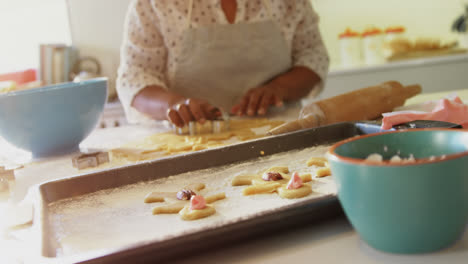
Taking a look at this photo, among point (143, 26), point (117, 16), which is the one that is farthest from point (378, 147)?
point (117, 16)

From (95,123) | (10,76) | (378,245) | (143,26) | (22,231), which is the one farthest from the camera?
→ (10,76)

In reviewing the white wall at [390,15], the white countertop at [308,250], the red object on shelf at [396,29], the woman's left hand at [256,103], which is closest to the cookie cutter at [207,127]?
the woman's left hand at [256,103]

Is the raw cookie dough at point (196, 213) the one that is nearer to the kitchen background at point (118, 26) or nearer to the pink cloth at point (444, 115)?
the pink cloth at point (444, 115)

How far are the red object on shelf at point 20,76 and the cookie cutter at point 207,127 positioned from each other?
7.59 ft

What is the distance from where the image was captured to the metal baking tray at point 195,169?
0.44m

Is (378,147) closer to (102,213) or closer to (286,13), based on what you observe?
(102,213)

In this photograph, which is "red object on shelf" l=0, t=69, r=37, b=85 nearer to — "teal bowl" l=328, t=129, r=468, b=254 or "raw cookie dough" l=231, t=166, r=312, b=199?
"raw cookie dough" l=231, t=166, r=312, b=199

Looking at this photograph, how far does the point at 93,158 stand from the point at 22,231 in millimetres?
384

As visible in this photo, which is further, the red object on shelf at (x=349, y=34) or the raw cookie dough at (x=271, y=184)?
the red object on shelf at (x=349, y=34)

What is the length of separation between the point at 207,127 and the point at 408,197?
858mm

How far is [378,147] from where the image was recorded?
1.53 ft

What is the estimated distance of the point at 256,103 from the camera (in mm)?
1418

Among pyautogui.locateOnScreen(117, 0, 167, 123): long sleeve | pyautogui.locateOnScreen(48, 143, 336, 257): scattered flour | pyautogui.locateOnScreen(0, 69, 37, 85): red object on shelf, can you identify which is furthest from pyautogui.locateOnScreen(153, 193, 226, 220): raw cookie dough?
pyautogui.locateOnScreen(0, 69, 37, 85): red object on shelf

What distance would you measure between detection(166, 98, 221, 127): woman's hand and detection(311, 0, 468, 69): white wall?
2514 mm
